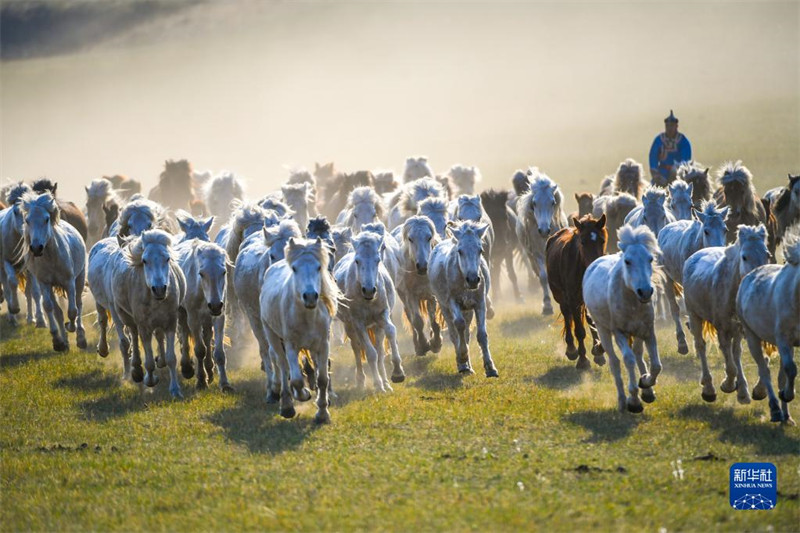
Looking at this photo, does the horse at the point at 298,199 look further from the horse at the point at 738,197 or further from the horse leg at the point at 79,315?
the horse at the point at 738,197

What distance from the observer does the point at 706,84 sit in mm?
93375

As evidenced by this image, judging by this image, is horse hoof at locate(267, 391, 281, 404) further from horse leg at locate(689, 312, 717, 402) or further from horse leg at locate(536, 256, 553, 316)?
horse leg at locate(536, 256, 553, 316)

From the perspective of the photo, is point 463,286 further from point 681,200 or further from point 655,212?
point 681,200

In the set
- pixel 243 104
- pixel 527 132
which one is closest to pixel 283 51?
pixel 243 104

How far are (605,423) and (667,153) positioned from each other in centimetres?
1236

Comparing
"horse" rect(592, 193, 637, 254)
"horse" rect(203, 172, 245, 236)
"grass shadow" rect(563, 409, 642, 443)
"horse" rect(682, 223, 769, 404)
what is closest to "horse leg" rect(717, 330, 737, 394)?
"horse" rect(682, 223, 769, 404)

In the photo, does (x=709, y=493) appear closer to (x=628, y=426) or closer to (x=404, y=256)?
(x=628, y=426)

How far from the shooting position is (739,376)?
11.9 meters

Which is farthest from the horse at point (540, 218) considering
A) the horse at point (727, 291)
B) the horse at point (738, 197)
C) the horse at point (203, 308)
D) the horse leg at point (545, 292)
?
the horse at point (203, 308)

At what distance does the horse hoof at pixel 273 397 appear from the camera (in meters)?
13.0

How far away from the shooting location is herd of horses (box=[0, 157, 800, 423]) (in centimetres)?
1161

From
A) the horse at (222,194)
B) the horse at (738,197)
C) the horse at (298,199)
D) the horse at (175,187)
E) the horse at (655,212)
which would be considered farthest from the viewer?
the horse at (175,187)

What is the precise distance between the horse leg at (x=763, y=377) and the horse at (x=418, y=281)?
5.38 m

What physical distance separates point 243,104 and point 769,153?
9282cm
